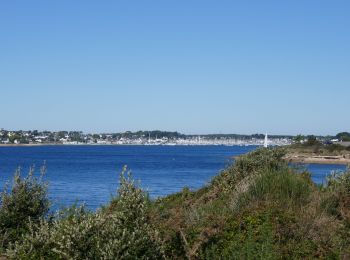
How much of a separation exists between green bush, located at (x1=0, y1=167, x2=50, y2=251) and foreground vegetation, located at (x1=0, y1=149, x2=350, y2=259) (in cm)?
2

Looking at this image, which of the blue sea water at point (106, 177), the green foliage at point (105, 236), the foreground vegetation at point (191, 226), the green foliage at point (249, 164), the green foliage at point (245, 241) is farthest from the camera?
the blue sea water at point (106, 177)

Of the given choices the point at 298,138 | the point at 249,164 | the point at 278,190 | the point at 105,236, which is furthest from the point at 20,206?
the point at 298,138

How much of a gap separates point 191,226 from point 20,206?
3.87 m

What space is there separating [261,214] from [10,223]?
5.22 meters

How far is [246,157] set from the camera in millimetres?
22156

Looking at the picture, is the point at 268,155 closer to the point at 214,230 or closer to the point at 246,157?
the point at 246,157

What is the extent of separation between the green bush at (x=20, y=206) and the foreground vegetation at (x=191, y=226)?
0.02 metres

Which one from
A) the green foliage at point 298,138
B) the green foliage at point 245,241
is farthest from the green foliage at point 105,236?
the green foliage at point 298,138

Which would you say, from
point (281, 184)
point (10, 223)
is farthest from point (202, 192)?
point (10, 223)

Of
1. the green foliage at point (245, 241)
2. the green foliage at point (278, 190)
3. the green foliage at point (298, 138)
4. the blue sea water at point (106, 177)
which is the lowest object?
the blue sea water at point (106, 177)

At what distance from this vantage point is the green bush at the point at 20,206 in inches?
509

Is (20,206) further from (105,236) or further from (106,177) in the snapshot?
(106,177)

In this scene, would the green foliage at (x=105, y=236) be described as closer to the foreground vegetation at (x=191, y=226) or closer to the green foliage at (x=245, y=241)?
the foreground vegetation at (x=191, y=226)

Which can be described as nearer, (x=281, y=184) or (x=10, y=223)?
(x=10, y=223)
